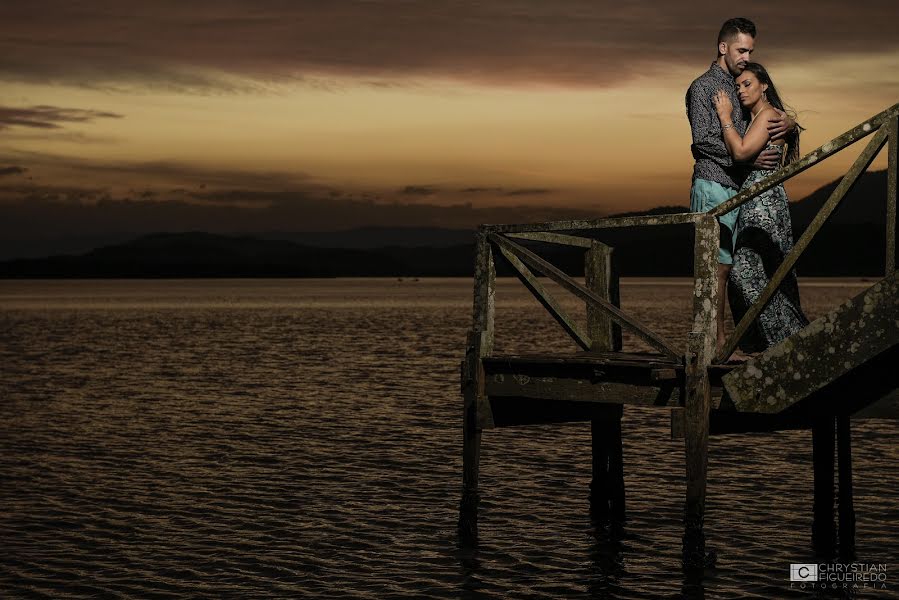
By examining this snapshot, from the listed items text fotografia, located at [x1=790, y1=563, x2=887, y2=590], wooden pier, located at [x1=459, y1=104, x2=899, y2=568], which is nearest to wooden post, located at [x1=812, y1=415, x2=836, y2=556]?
wooden pier, located at [x1=459, y1=104, x2=899, y2=568]

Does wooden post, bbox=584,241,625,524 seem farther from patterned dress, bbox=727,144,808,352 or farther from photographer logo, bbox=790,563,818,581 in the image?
patterned dress, bbox=727,144,808,352

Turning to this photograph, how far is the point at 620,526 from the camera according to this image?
47.7 feet

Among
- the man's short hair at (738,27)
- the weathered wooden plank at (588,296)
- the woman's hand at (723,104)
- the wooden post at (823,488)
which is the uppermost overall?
the man's short hair at (738,27)

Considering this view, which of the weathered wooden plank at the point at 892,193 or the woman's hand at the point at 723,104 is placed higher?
the woman's hand at the point at 723,104

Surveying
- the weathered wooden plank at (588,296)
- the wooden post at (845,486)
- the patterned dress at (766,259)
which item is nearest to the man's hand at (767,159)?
the patterned dress at (766,259)

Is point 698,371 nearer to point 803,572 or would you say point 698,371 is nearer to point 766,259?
point 766,259

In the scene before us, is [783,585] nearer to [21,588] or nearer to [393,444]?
[21,588]

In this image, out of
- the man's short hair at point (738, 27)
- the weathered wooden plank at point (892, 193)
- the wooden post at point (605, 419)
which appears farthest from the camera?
the wooden post at point (605, 419)

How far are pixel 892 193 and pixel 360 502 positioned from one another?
9.17 m

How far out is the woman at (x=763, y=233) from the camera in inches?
424

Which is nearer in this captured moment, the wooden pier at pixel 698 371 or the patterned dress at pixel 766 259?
the wooden pier at pixel 698 371

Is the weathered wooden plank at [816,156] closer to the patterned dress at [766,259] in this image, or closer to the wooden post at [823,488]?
the patterned dress at [766,259]

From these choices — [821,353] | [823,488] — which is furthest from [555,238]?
[821,353]

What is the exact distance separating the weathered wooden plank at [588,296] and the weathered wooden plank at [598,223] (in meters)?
0.14
